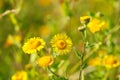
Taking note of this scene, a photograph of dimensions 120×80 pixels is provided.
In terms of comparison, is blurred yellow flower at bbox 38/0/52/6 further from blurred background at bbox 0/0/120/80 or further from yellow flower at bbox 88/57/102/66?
yellow flower at bbox 88/57/102/66

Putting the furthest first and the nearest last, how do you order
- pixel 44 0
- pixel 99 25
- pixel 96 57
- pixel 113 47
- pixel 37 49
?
1. pixel 44 0
2. pixel 96 57
3. pixel 113 47
4. pixel 99 25
5. pixel 37 49

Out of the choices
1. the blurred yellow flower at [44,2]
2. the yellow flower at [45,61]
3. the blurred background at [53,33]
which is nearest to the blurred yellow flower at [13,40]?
the blurred background at [53,33]

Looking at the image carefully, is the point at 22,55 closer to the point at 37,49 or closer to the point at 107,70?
the point at 107,70

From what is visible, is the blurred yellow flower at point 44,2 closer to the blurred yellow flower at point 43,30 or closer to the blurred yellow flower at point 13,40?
the blurred yellow flower at point 43,30

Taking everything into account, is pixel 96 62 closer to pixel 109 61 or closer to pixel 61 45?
pixel 109 61

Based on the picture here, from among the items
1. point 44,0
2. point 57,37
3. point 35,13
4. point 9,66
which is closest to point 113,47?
point 57,37

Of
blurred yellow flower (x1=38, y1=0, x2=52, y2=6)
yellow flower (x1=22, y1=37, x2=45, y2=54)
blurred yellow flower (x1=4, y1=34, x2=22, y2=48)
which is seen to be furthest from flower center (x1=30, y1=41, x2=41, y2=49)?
blurred yellow flower (x1=38, y1=0, x2=52, y2=6)
